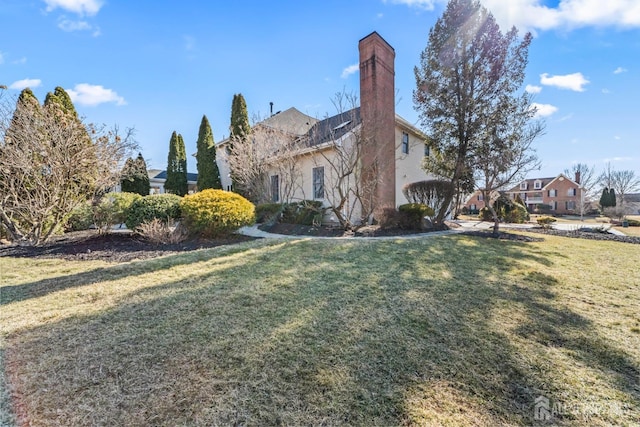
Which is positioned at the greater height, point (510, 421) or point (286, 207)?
point (286, 207)

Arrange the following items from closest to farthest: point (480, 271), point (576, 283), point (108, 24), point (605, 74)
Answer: point (576, 283), point (480, 271), point (108, 24), point (605, 74)

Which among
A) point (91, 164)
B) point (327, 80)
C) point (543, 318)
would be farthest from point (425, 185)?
point (91, 164)

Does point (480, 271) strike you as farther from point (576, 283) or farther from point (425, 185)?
point (425, 185)

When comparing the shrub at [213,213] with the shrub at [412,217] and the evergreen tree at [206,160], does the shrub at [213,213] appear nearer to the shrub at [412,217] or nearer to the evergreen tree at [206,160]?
the shrub at [412,217]

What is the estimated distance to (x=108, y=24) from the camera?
23.2 ft

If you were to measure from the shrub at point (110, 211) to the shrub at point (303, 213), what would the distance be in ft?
18.7

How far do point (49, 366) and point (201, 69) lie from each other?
32.6 ft

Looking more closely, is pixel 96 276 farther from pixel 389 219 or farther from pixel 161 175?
pixel 161 175

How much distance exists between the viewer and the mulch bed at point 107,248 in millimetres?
6016

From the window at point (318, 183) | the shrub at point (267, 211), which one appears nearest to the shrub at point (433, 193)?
the window at point (318, 183)

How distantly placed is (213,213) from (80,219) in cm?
572

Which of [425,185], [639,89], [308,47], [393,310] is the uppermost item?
[308,47]

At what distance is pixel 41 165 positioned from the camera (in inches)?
259

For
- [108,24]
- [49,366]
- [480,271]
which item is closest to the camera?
[49,366]
